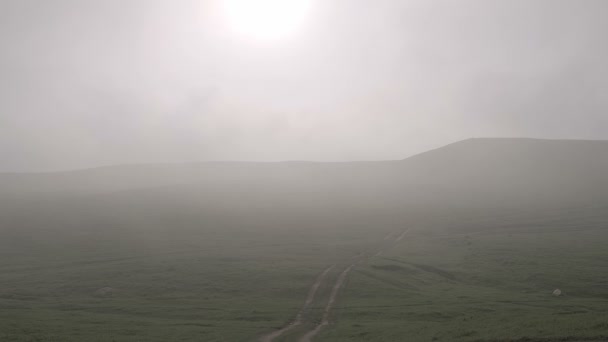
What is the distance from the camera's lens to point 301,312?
171ft

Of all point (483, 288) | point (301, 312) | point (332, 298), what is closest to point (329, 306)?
point (301, 312)

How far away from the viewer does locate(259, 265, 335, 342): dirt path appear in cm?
4016

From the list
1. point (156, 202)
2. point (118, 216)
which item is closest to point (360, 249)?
point (118, 216)

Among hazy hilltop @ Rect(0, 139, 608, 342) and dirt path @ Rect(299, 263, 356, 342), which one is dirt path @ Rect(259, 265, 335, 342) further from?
dirt path @ Rect(299, 263, 356, 342)

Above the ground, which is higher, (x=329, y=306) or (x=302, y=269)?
(x=302, y=269)

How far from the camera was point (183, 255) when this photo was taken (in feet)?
315

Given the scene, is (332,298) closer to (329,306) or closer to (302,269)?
(329,306)

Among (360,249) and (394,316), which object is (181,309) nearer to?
(394,316)

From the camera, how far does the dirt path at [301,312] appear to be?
40.2 m

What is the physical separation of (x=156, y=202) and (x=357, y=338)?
160614 millimetres

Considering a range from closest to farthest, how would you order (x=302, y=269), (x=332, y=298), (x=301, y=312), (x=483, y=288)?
1. (x=301, y=312)
2. (x=332, y=298)
3. (x=483, y=288)
4. (x=302, y=269)

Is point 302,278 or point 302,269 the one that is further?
point 302,269

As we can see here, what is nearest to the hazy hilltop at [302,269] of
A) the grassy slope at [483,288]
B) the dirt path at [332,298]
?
the grassy slope at [483,288]

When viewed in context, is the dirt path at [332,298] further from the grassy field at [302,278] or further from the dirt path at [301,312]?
the dirt path at [301,312]
